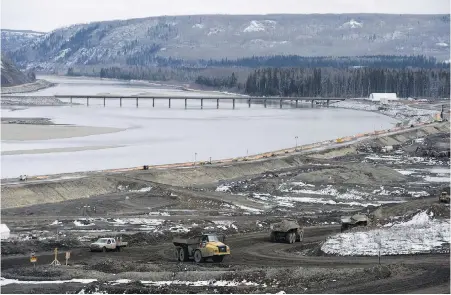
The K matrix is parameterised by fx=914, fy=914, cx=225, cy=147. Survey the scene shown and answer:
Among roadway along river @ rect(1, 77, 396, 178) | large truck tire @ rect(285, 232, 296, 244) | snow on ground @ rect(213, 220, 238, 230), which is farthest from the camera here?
roadway along river @ rect(1, 77, 396, 178)

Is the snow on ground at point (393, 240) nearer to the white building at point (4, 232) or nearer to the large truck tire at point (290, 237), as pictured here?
the large truck tire at point (290, 237)

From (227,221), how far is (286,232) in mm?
7346

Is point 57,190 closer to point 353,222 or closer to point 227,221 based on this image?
point 227,221

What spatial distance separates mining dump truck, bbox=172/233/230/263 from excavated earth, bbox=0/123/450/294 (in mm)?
418

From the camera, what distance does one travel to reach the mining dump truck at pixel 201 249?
33750 mm

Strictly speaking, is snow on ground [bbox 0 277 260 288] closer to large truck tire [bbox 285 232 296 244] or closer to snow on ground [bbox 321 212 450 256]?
snow on ground [bbox 321 212 450 256]

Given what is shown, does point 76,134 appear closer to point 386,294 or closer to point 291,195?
point 291,195

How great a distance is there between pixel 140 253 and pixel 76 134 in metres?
69.3

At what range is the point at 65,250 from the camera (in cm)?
3747

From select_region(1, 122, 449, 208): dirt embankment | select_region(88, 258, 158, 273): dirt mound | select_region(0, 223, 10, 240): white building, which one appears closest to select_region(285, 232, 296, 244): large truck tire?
select_region(88, 258, 158, 273): dirt mound

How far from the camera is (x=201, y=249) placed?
34.1 metres

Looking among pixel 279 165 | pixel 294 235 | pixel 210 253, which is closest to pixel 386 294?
pixel 210 253

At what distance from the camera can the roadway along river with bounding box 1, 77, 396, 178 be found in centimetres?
7788

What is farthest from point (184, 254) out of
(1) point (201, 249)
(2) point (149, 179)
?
(2) point (149, 179)
